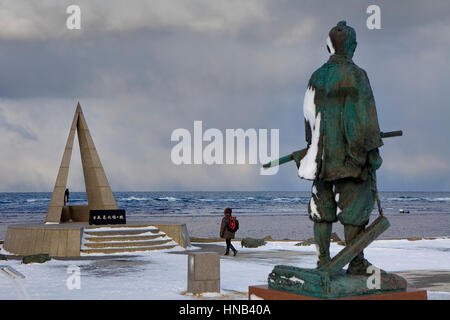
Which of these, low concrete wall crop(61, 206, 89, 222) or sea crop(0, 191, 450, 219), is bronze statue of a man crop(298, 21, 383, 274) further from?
sea crop(0, 191, 450, 219)

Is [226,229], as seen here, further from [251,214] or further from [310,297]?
[251,214]

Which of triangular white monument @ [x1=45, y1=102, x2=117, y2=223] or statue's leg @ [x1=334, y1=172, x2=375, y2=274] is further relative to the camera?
triangular white monument @ [x1=45, y1=102, x2=117, y2=223]

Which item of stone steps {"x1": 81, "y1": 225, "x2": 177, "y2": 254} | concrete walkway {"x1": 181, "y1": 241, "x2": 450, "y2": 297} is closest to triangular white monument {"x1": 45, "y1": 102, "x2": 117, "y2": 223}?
stone steps {"x1": 81, "y1": 225, "x2": 177, "y2": 254}

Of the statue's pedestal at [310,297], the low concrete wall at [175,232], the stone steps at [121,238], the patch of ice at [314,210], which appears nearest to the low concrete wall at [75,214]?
the low concrete wall at [175,232]

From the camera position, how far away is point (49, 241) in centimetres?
Answer: 1738

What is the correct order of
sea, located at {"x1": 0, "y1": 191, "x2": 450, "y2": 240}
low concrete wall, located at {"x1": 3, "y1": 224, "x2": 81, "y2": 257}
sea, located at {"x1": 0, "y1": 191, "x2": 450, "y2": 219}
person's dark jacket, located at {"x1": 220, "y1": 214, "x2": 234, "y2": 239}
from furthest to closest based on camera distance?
sea, located at {"x1": 0, "y1": 191, "x2": 450, "y2": 219} → sea, located at {"x1": 0, "y1": 191, "x2": 450, "y2": 240} → low concrete wall, located at {"x1": 3, "y1": 224, "x2": 81, "y2": 257} → person's dark jacket, located at {"x1": 220, "y1": 214, "x2": 234, "y2": 239}

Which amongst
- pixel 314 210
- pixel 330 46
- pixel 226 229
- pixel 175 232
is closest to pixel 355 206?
pixel 314 210

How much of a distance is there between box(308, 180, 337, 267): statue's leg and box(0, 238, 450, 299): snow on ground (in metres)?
2.65

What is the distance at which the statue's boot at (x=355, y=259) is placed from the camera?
700 cm

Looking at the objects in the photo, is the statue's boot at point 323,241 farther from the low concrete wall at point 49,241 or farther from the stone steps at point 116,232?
the stone steps at point 116,232

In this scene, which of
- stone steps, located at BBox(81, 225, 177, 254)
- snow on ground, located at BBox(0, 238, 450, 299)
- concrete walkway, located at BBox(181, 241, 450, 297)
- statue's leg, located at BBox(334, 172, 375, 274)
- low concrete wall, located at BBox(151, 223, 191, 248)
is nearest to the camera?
statue's leg, located at BBox(334, 172, 375, 274)

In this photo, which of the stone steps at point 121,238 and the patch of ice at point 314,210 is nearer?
the patch of ice at point 314,210

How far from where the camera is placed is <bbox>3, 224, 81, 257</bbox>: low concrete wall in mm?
17266

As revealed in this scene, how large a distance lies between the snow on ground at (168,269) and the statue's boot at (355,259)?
9.18 ft
